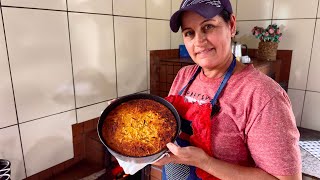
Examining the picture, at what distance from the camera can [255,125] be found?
680 mm

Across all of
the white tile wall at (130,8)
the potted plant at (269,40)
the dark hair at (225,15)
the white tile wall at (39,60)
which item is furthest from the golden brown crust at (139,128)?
the potted plant at (269,40)

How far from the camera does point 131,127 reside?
875 millimetres

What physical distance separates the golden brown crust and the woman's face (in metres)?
0.25

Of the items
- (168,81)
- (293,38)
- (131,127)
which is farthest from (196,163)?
(293,38)

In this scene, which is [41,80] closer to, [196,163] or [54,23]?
[54,23]

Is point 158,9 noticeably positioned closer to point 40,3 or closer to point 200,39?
point 40,3

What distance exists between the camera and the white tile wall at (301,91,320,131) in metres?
1.86

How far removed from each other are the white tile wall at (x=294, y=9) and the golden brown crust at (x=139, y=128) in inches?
61.9

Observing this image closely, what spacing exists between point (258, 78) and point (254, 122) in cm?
14

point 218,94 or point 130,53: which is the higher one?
point 130,53

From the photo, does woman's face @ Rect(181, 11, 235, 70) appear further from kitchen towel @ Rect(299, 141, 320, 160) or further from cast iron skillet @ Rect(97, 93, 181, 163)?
kitchen towel @ Rect(299, 141, 320, 160)

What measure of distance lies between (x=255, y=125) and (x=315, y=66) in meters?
1.51

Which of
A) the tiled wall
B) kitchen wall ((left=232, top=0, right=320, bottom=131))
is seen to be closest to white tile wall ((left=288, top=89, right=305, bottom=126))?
kitchen wall ((left=232, top=0, right=320, bottom=131))

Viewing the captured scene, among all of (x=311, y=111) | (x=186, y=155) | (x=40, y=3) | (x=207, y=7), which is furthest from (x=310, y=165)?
(x=40, y=3)
